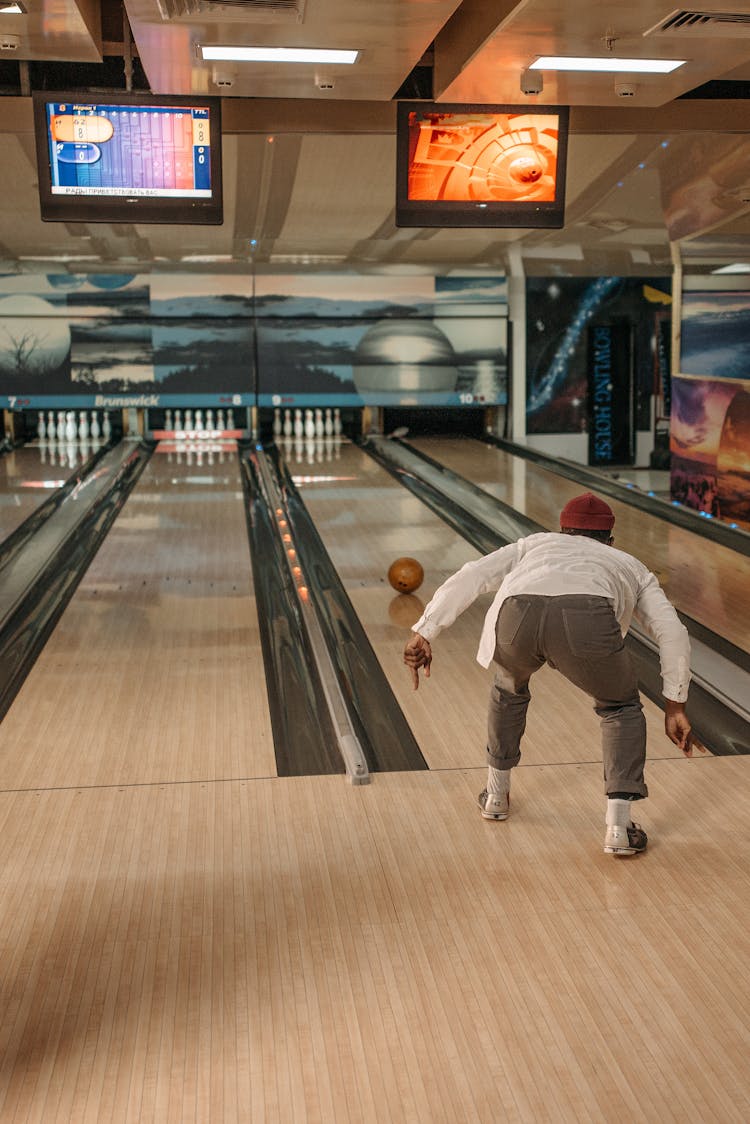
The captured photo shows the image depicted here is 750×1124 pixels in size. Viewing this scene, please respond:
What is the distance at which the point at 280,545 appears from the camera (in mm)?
7055

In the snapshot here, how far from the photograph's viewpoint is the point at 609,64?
14.1 feet

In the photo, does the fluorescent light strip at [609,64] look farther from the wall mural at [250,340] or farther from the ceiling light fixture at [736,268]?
the wall mural at [250,340]

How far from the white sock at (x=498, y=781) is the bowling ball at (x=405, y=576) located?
2524 millimetres

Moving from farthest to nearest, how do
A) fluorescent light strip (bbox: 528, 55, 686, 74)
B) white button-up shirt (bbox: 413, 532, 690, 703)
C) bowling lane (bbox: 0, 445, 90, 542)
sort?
1. bowling lane (bbox: 0, 445, 90, 542)
2. fluorescent light strip (bbox: 528, 55, 686, 74)
3. white button-up shirt (bbox: 413, 532, 690, 703)

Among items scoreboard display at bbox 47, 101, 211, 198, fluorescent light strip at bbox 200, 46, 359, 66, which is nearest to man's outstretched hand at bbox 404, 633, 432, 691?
fluorescent light strip at bbox 200, 46, 359, 66

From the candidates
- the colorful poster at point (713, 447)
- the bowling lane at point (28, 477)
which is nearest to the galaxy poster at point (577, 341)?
the colorful poster at point (713, 447)

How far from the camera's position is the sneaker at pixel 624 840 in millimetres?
Result: 3016

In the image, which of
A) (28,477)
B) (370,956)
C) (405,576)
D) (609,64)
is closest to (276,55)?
(609,64)

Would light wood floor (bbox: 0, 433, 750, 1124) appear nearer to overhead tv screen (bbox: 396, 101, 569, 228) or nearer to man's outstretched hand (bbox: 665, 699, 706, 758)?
man's outstretched hand (bbox: 665, 699, 706, 758)

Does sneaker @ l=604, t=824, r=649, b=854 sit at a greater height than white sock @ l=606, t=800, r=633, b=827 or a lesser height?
lesser

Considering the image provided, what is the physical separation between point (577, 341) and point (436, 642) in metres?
8.00

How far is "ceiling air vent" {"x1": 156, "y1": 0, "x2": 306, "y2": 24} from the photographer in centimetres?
351

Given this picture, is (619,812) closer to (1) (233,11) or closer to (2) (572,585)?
(2) (572,585)

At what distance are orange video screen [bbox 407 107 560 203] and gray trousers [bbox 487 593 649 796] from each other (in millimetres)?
2352
